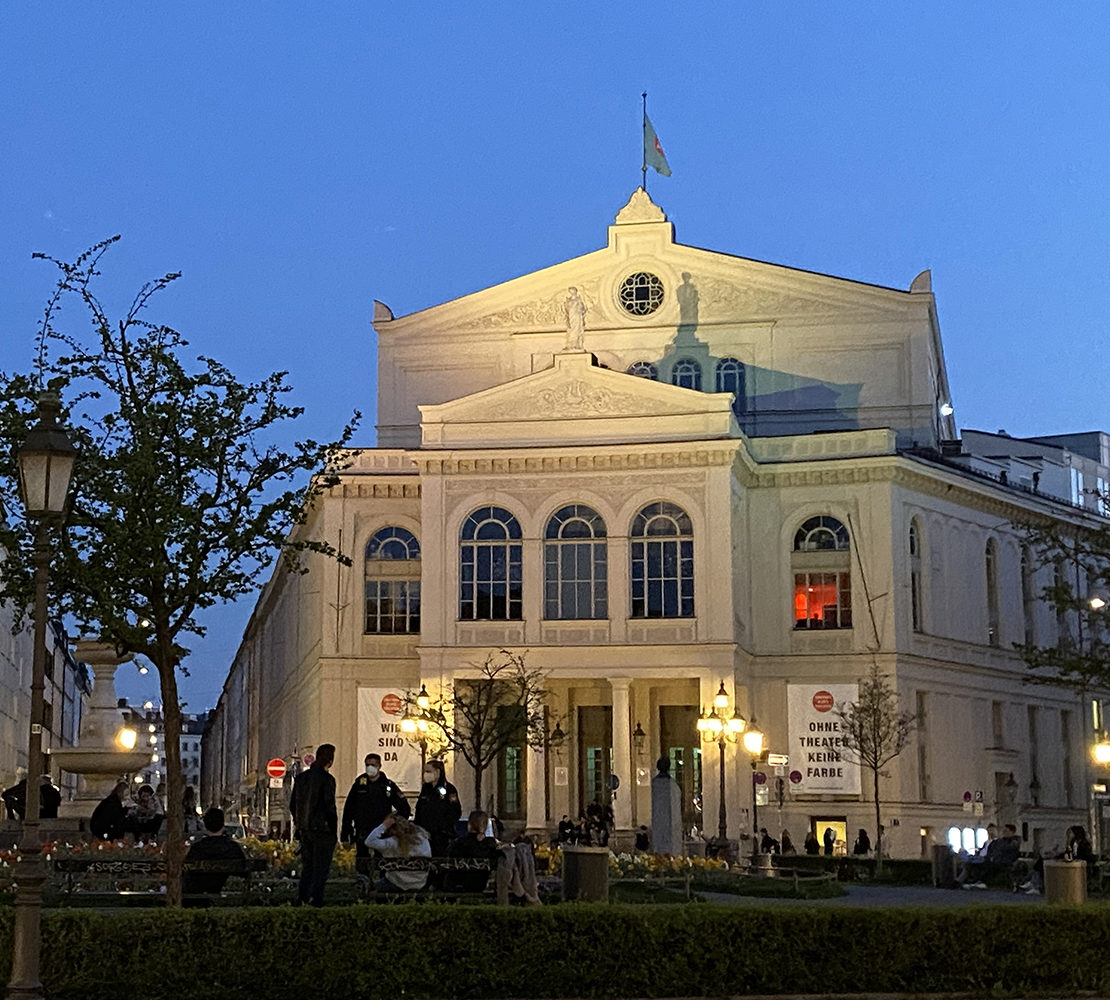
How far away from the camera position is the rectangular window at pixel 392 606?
57344mm

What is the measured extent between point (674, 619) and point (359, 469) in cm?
1284

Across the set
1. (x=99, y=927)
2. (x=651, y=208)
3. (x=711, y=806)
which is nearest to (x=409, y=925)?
(x=99, y=927)

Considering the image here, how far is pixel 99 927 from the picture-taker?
15438 millimetres

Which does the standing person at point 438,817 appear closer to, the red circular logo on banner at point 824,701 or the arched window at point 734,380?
the red circular logo on banner at point 824,701

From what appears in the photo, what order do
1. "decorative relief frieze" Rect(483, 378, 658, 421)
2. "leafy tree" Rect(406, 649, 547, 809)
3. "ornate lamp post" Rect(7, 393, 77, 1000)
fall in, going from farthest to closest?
"decorative relief frieze" Rect(483, 378, 658, 421) < "leafy tree" Rect(406, 649, 547, 809) < "ornate lamp post" Rect(7, 393, 77, 1000)

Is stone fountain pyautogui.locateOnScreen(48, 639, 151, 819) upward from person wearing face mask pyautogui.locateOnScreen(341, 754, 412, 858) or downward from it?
upward

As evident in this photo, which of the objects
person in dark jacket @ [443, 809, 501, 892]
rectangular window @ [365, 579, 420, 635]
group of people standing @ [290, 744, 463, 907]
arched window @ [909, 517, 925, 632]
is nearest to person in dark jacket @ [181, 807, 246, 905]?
group of people standing @ [290, 744, 463, 907]

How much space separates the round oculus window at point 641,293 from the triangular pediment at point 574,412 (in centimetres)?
852

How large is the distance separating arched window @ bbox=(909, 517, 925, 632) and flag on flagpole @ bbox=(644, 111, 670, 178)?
15.8 metres

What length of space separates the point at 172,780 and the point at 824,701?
36557 millimetres

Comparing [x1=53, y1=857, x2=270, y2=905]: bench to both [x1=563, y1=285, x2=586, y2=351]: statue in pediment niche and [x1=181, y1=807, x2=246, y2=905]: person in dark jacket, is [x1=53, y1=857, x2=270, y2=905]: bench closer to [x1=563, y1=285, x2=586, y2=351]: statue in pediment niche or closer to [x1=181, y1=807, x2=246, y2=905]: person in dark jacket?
[x1=181, y1=807, x2=246, y2=905]: person in dark jacket

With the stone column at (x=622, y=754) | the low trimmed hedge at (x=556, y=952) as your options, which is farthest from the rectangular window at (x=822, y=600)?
the low trimmed hedge at (x=556, y=952)

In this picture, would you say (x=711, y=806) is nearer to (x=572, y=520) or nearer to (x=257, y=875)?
(x=572, y=520)

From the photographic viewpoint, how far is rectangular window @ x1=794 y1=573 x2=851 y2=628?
184 ft
